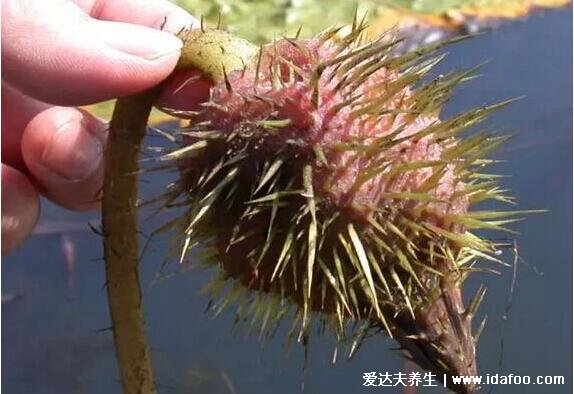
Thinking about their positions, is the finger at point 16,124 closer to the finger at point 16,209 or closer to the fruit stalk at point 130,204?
the finger at point 16,209

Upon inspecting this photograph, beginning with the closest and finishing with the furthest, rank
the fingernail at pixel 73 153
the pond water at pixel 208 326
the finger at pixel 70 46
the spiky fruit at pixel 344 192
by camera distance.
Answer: the spiky fruit at pixel 344 192 < the finger at pixel 70 46 < the fingernail at pixel 73 153 < the pond water at pixel 208 326

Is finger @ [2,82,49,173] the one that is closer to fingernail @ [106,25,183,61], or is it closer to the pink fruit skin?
fingernail @ [106,25,183,61]

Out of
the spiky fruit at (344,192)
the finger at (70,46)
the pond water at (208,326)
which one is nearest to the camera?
the spiky fruit at (344,192)

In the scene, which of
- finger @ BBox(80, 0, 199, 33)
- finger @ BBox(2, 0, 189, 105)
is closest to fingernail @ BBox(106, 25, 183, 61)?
finger @ BBox(2, 0, 189, 105)

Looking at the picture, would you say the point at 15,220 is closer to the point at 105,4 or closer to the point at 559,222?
the point at 105,4

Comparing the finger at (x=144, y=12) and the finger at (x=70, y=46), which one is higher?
the finger at (x=144, y=12)

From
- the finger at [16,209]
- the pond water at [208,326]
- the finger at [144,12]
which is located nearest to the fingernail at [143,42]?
the finger at [144,12]

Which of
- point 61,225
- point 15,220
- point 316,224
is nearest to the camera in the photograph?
point 316,224

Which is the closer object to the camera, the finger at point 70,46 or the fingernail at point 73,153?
the finger at point 70,46

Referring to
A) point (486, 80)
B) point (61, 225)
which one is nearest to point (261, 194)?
point (61, 225)
